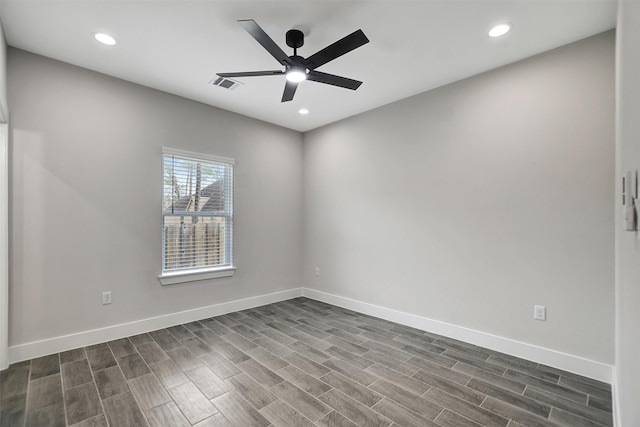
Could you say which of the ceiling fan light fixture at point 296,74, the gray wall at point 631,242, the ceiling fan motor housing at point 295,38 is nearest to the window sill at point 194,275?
the ceiling fan light fixture at point 296,74

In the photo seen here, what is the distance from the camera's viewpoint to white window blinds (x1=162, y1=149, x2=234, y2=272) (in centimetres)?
361

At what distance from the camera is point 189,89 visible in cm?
349

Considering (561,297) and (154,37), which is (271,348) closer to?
(561,297)

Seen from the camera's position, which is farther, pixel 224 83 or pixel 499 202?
pixel 224 83

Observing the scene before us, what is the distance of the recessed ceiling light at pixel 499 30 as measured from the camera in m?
2.33

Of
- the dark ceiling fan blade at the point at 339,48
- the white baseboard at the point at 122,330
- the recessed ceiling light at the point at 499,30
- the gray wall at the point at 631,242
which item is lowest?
the white baseboard at the point at 122,330

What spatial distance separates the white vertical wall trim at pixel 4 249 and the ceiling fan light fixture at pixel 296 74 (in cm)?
248

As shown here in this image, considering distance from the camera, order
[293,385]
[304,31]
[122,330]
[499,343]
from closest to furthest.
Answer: [293,385] < [304,31] < [499,343] < [122,330]

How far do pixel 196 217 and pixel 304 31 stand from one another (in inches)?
100

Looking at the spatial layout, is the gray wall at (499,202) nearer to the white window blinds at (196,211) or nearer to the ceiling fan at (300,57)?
the ceiling fan at (300,57)

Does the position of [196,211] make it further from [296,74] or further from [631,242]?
[631,242]

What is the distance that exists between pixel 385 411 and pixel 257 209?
10.3ft

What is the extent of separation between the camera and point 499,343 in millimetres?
2893

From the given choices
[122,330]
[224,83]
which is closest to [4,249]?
[122,330]
